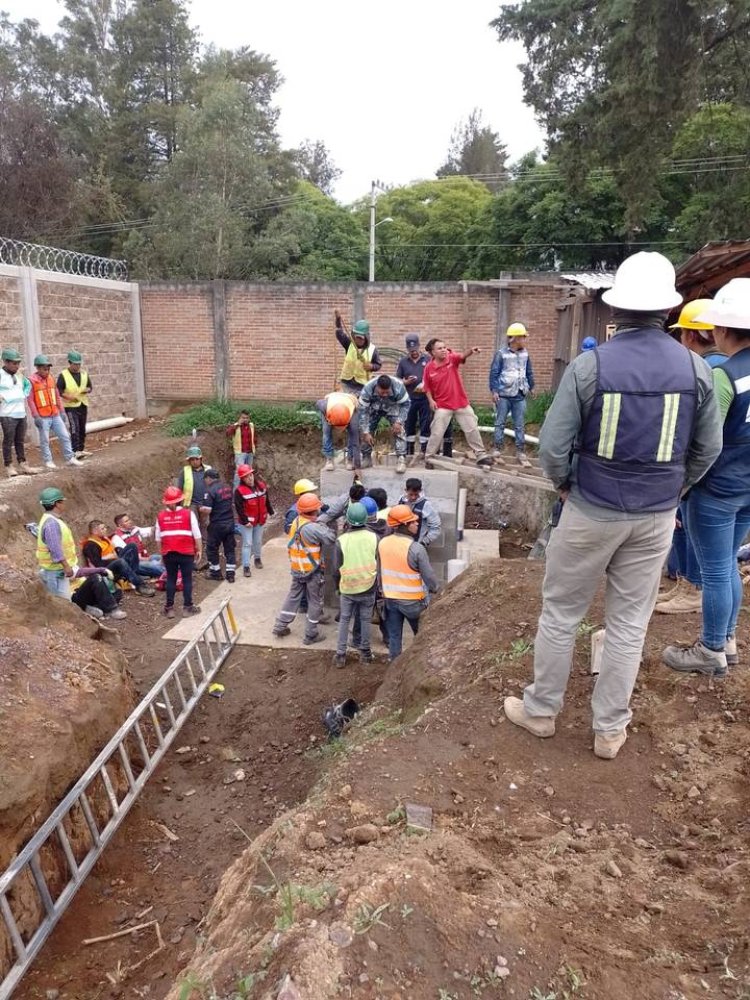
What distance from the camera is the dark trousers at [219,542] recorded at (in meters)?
9.81

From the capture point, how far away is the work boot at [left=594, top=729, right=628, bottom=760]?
310 centimetres

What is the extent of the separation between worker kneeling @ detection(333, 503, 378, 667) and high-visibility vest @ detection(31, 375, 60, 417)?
5644 mm

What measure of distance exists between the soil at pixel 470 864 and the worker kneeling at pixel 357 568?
1826mm

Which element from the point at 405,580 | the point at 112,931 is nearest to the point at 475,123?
the point at 405,580

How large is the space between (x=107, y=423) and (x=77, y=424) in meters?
3.09

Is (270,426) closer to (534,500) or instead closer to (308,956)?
(534,500)

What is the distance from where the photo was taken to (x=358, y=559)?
6992 millimetres

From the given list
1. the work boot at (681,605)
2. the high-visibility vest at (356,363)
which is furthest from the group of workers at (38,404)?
the work boot at (681,605)

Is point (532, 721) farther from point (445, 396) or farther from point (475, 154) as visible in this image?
point (475, 154)

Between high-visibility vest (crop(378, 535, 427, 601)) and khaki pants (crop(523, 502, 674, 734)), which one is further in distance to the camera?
high-visibility vest (crop(378, 535, 427, 601))

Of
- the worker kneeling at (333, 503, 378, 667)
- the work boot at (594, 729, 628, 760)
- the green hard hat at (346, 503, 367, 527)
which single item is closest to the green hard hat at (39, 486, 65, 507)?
the worker kneeling at (333, 503, 378, 667)

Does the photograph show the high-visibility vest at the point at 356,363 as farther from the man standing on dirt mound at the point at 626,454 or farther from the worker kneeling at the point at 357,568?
the man standing on dirt mound at the point at 626,454

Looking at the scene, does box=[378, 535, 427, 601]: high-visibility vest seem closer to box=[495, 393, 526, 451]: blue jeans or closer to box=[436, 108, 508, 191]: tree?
box=[495, 393, 526, 451]: blue jeans

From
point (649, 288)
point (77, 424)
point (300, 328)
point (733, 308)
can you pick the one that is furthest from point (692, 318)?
point (300, 328)
